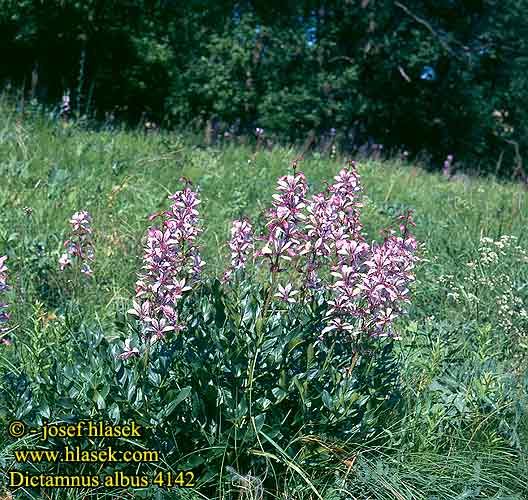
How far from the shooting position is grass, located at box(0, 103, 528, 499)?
7.86ft

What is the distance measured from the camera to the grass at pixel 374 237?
240cm

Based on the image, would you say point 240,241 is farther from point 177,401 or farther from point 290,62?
point 290,62

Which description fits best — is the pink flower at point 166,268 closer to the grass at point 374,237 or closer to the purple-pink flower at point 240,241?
the purple-pink flower at point 240,241

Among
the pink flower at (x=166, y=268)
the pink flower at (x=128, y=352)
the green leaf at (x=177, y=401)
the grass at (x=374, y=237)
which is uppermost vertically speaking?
the pink flower at (x=166, y=268)

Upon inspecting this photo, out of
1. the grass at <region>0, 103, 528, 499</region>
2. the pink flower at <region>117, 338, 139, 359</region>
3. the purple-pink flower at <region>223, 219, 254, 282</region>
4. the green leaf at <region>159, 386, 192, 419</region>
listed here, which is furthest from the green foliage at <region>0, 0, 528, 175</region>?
the green leaf at <region>159, 386, 192, 419</region>

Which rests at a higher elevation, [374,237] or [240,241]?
[240,241]

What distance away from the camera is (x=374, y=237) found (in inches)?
211

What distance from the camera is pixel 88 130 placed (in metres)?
7.81

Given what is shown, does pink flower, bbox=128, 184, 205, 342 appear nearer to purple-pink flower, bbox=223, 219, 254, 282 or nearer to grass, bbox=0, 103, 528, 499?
purple-pink flower, bbox=223, 219, 254, 282

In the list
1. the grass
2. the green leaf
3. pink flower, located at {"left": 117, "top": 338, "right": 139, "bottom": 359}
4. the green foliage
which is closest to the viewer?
the green leaf

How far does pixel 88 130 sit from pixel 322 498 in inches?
249

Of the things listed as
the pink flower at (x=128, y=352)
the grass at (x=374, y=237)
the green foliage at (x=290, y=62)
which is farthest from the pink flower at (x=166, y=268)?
the green foliage at (x=290, y=62)

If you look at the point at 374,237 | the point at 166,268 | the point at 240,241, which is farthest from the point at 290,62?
the point at 166,268

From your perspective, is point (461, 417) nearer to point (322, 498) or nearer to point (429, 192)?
point (322, 498)
